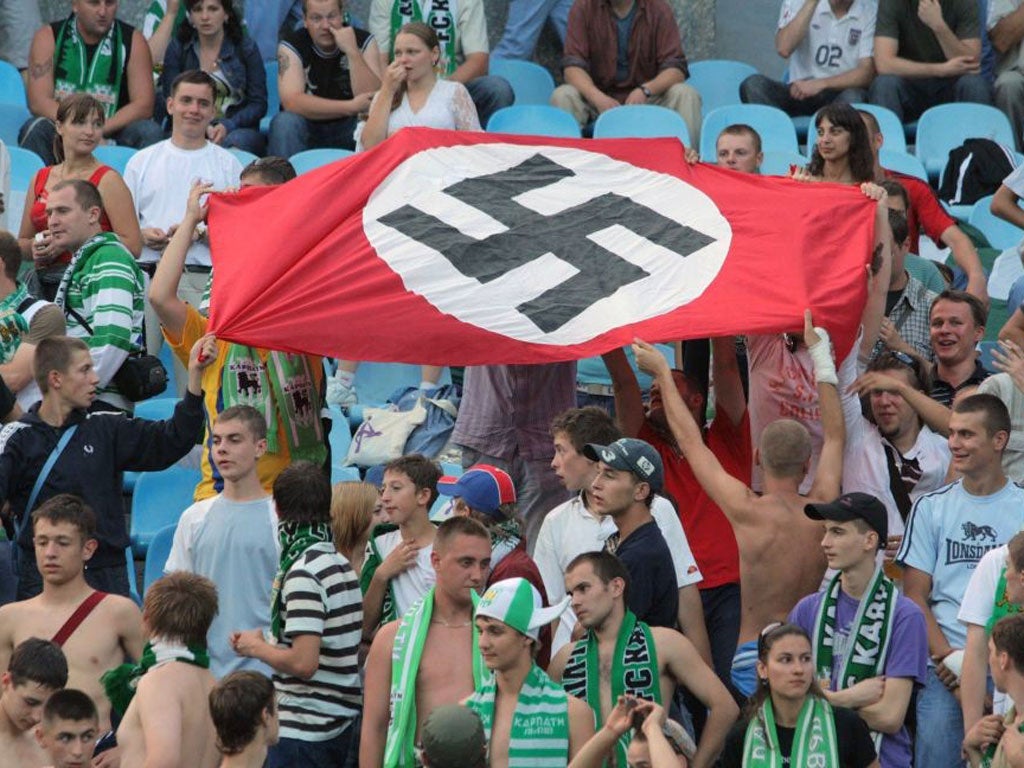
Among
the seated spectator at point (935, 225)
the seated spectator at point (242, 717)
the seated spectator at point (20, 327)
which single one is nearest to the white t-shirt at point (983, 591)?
the seated spectator at point (242, 717)

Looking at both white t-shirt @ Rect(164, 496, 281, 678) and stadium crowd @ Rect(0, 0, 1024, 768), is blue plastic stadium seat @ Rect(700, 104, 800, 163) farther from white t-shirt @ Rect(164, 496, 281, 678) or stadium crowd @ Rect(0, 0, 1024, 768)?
white t-shirt @ Rect(164, 496, 281, 678)

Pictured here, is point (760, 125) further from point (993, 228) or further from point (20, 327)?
point (20, 327)

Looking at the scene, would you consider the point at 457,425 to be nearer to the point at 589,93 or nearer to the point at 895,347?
the point at 895,347

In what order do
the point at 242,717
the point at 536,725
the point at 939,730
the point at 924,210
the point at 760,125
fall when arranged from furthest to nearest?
the point at 760,125
the point at 924,210
the point at 939,730
the point at 536,725
the point at 242,717

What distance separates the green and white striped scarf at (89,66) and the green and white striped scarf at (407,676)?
21.2ft

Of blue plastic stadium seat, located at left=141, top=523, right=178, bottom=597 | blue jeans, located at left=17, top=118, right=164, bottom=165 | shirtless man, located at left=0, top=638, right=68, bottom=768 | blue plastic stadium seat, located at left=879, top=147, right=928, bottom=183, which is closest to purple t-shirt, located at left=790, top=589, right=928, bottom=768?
shirtless man, located at left=0, top=638, right=68, bottom=768

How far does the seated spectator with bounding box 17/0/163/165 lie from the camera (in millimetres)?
12867

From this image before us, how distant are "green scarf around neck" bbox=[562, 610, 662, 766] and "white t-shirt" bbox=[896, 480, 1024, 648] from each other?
4.76 feet

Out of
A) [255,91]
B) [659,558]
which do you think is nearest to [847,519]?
[659,558]

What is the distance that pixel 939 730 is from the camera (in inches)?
308

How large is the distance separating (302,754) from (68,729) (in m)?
1.13

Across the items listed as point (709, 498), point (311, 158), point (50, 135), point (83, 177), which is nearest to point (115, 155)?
point (50, 135)

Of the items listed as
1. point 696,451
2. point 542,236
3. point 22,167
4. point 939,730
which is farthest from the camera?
point 22,167

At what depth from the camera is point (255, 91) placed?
13281 mm
